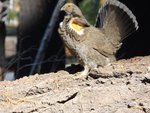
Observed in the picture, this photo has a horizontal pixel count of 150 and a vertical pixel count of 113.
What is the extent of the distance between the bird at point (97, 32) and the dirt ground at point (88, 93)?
53 cm

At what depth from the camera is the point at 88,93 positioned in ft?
13.4

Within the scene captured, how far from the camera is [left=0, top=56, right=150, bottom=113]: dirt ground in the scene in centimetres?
393

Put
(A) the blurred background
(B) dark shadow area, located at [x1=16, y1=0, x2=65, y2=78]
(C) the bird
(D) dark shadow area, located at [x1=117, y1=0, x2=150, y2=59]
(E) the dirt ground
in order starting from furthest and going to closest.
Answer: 1. (B) dark shadow area, located at [x1=16, y1=0, x2=65, y2=78]
2. (A) the blurred background
3. (D) dark shadow area, located at [x1=117, y1=0, x2=150, y2=59]
4. (C) the bird
5. (E) the dirt ground

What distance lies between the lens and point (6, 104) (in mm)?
4199

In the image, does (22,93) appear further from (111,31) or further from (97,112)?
(111,31)

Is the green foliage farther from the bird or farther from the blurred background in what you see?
the bird

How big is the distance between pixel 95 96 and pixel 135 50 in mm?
2511

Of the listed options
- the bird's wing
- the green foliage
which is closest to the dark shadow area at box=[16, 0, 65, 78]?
the bird's wing

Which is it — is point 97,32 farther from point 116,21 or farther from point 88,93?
point 88,93

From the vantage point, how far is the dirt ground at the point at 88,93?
3932mm

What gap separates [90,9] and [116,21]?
A: 17.6 feet

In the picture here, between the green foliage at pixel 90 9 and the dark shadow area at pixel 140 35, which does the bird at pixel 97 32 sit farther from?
the green foliage at pixel 90 9

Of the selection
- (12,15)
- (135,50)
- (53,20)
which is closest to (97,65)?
(135,50)

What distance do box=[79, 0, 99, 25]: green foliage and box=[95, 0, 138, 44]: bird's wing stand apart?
509 centimetres
